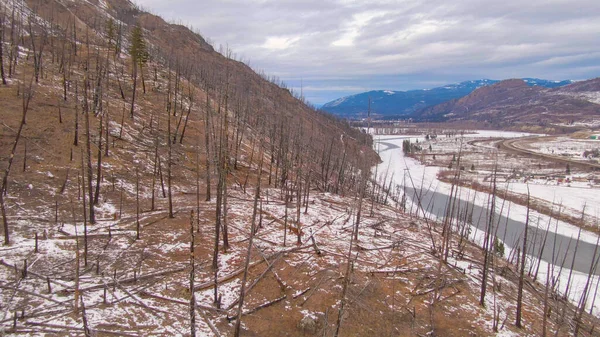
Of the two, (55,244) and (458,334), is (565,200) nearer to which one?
(458,334)

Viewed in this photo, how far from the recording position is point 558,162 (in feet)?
298

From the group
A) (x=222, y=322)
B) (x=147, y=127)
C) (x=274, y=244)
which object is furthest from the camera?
(x=147, y=127)

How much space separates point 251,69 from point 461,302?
135 m

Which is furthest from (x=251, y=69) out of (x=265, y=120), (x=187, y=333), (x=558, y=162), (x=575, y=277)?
(x=187, y=333)

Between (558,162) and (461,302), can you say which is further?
(558,162)

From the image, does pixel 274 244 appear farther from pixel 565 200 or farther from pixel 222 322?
pixel 565 200

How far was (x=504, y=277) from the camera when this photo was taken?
65.8 ft

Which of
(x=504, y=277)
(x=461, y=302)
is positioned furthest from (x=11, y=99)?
(x=504, y=277)

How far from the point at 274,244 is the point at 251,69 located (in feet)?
426

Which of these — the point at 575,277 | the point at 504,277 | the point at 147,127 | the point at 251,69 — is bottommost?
the point at 575,277

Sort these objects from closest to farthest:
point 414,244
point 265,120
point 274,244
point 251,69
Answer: point 274,244, point 414,244, point 265,120, point 251,69

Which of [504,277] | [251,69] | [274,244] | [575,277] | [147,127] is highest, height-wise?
[251,69]

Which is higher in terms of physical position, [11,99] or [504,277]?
[11,99]

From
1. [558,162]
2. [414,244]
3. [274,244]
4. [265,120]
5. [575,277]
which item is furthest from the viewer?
[558,162]
